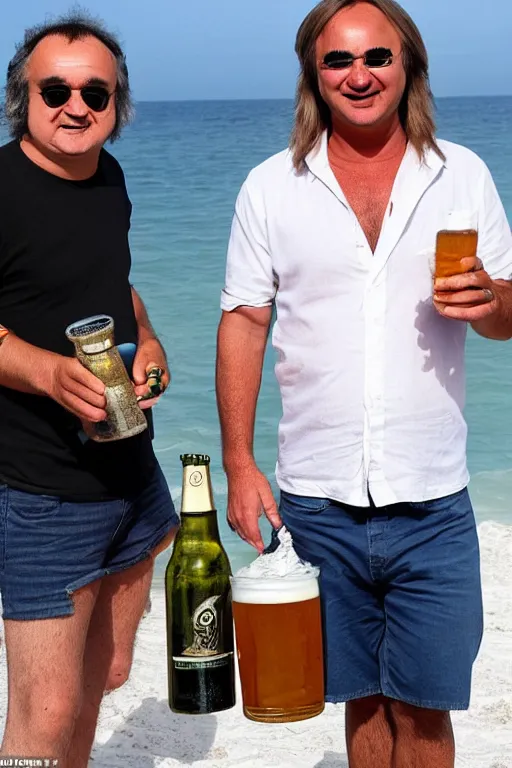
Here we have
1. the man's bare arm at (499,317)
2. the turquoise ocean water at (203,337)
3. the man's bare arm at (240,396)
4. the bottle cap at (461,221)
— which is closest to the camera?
the bottle cap at (461,221)

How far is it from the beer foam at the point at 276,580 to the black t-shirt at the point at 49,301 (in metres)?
0.46

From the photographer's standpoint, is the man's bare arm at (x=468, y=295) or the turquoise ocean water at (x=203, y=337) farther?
the turquoise ocean water at (x=203, y=337)

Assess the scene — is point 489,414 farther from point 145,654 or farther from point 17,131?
point 17,131

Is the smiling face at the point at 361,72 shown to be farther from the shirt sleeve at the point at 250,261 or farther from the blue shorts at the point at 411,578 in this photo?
the blue shorts at the point at 411,578

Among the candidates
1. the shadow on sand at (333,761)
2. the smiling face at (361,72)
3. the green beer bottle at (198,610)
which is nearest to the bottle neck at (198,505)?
the green beer bottle at (198,610)

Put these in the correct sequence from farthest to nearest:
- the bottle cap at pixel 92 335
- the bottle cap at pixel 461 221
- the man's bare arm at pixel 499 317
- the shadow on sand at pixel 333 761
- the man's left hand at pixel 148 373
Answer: the shadow on sand at pixel 333 761
the man's bare arm at pixel 499 317
the man's left hand at pixel 148 373
the bottle cap at pixel 461 221
the bottle cap at pixel 92 335

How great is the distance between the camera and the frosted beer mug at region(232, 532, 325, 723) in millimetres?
3002

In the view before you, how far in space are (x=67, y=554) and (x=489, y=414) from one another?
841 centimetres

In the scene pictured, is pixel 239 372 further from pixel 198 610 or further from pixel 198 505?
pixel 198 610

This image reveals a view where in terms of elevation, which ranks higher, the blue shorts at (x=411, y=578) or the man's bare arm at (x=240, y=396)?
the man's bare arm at (x=240, y=396)

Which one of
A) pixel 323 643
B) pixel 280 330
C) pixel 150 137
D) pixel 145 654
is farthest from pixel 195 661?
pixel 150 137

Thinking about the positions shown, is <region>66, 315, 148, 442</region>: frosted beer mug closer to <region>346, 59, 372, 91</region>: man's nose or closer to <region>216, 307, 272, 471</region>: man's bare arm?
<region>216, 307, 272, 471</region>: man's bare arm

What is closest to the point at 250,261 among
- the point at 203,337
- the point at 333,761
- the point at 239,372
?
the point at 239,372

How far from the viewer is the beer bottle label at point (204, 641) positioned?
9.74 feet
